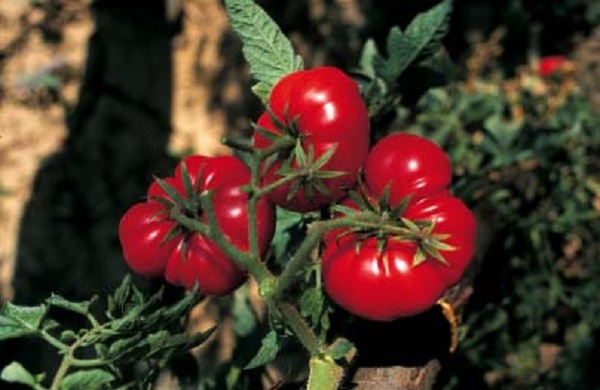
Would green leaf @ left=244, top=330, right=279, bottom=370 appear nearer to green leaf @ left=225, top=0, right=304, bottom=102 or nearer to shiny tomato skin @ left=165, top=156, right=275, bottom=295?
shiny tomato skin @ left=165, top=156, right=275, bottom=295

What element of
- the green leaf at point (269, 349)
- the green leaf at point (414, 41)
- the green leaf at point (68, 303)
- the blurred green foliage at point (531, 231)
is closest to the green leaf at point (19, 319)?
the green leaf at point (68, 303)

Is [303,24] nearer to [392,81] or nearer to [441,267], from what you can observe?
[392,81]

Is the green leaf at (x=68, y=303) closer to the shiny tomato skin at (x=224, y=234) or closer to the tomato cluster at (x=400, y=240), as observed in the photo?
the shiny tomato skin at (x=224, y=234)

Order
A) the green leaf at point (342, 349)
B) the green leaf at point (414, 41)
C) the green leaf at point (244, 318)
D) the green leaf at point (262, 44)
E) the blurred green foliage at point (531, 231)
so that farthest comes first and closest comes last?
the blurred green foliage at point (531, 231), the green leaf at point (244, 318), the green leaf at point (414, 41), the green leaf at point (262, 44), the green leaf at point (342, 349)

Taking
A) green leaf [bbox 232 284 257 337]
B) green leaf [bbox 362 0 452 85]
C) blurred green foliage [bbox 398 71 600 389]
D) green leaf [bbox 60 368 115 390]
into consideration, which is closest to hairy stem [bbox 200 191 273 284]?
green leaf [bbox 60 368 115 390]

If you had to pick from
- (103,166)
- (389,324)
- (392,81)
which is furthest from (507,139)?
(103,166)
